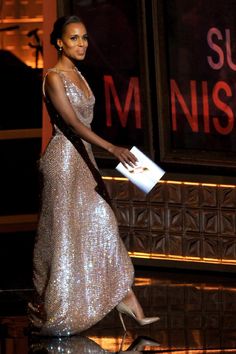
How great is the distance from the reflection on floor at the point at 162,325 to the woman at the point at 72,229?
0.52ft

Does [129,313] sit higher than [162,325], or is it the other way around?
[129,313]

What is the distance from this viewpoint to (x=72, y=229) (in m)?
9.09

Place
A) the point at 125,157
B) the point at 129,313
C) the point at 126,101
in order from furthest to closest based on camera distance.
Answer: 1. the point at 126,101
2. the point at 129,313
3. the point at 125,157

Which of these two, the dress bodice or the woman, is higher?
the dress bodice

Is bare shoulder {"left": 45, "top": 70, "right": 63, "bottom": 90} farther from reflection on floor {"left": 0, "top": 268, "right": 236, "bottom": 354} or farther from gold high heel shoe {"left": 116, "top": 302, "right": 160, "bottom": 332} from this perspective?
reflection on floor {"left": 0, "top": 268, "right": 236, "bottom": 354}

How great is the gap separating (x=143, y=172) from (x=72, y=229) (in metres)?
0.59

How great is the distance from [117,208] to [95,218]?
2.94 metres

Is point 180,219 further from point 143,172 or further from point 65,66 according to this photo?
point 143,172

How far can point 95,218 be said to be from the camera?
9125mm

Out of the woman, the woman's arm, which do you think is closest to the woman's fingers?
the woman's arm

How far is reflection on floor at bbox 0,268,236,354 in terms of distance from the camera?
8.85 meters

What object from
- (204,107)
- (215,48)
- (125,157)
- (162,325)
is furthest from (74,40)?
(204,107)

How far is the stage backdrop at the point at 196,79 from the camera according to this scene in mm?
11422

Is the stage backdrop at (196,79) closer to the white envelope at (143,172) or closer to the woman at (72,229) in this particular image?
the woman at (72,229)
